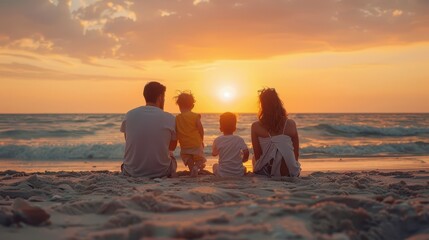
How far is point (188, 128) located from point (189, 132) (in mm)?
65

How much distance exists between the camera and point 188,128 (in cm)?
677

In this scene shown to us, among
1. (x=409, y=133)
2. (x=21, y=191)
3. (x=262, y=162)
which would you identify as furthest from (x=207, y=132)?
(x=21, y=191)

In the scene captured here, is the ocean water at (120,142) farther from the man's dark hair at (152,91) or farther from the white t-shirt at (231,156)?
the white t-shirt at (231,156)

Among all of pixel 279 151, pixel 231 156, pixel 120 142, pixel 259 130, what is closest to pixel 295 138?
pixel 279 151

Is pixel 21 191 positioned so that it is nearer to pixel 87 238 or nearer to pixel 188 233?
pixel 87 238

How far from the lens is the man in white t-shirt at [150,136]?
6.28m

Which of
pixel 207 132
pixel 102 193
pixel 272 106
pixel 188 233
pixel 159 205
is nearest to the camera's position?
pixel 188 233

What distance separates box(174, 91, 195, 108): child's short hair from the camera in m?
6.86

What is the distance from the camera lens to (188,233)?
2443 mm

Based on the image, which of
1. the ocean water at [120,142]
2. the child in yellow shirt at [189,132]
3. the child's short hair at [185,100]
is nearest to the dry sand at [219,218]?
the child in yellow shirt at [189,132]

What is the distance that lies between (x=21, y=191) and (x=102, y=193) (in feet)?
3.09

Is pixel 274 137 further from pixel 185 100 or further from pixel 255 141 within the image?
pixel 185 100

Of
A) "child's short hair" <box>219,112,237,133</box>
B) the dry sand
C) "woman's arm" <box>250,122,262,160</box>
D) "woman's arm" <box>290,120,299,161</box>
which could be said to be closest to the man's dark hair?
"child's short hair" <box>219,112,237,133</box>

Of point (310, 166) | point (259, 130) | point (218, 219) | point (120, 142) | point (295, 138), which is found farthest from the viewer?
point (120, 142)
